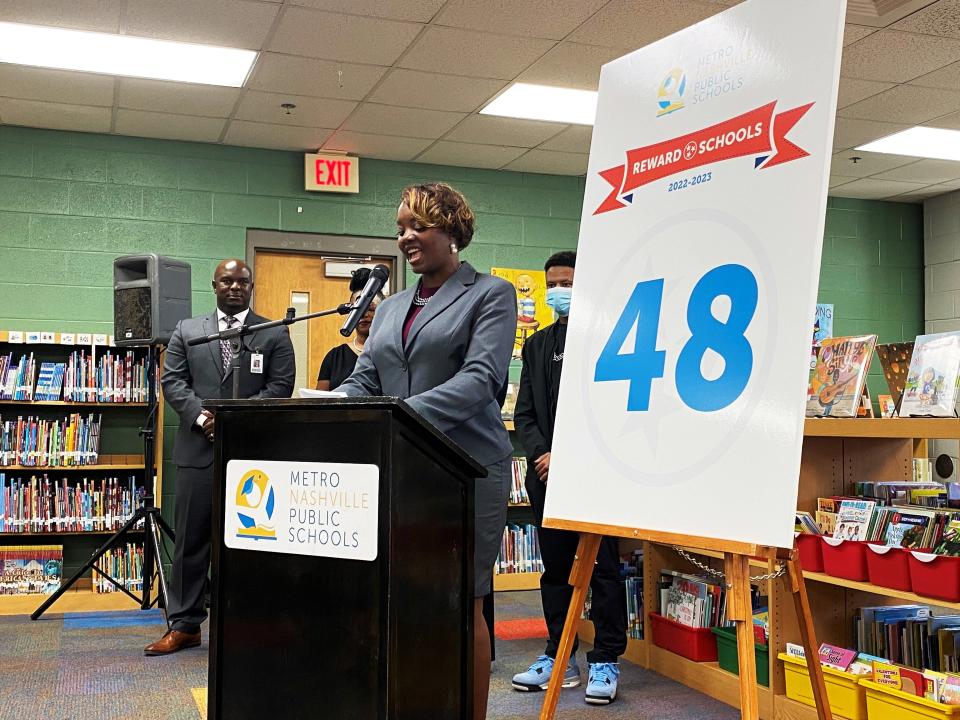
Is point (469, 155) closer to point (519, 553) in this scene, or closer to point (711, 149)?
point (519, 553)

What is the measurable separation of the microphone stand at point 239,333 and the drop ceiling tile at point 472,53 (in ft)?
4.71

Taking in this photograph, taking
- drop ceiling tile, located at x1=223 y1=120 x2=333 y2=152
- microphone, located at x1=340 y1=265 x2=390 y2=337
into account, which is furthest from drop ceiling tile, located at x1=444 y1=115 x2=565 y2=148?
microphone, located at x1=340 y1=265 x2=390 y2=337

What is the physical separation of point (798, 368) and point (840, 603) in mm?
1607

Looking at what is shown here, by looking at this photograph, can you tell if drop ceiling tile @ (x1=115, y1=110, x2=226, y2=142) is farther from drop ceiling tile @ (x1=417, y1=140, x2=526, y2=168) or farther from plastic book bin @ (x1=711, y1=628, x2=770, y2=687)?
plastic book bin @ (x1=711, y1=628, x2=770, y2=687)

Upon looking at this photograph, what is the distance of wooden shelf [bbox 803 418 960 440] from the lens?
2.62m

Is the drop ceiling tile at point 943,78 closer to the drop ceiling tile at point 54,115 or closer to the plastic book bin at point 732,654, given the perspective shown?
the plastic book bin at point 732,654

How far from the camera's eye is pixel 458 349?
92.7 inches

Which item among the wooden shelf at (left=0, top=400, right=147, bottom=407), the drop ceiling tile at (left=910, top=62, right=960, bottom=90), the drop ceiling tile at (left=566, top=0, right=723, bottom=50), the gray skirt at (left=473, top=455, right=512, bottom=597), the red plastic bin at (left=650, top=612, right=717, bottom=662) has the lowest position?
the red plastic bin at (left=650, top=612, right=717, bottom=662)

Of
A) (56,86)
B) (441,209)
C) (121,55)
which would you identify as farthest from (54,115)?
(441,209)

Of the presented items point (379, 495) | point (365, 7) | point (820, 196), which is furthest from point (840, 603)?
point (365, 7)

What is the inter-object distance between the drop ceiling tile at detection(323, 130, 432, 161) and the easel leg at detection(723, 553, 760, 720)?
15.2 ft

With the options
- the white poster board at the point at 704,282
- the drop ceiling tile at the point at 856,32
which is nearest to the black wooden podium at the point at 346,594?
the white poster board at the point at 704,282

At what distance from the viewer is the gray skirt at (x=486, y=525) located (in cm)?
229

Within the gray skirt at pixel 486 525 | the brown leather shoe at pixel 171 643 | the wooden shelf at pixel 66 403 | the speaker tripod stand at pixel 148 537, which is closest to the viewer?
the gray skirt at pixel 486 525
